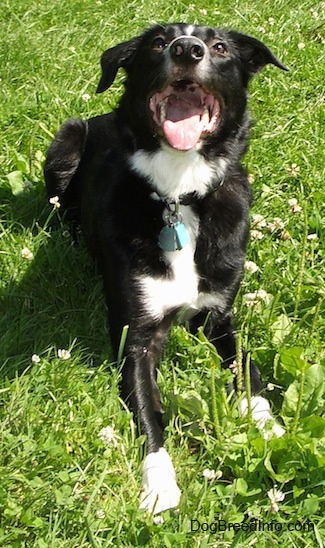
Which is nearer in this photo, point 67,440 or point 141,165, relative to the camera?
point 67,440

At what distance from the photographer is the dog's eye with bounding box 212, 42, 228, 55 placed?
3.05 m

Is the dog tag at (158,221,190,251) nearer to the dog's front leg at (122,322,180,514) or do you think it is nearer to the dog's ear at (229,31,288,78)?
the dog's front leg at (122,322,180,514)

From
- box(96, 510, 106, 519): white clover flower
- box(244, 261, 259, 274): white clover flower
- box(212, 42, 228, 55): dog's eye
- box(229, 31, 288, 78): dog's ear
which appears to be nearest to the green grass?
box(96, 510, 106, 519): white clover flower

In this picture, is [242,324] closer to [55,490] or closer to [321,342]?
[321,342]

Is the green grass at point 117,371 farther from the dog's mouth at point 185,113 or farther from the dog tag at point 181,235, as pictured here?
the dog's mouth at point 185,113

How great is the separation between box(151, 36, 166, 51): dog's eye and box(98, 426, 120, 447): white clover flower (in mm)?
1450

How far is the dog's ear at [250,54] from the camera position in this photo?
10.4 feet

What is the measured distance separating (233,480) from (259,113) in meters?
2.55

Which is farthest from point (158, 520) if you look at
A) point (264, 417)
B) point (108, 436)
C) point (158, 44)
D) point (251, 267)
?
point (158, 44)

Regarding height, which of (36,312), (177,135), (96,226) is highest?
(177,135)

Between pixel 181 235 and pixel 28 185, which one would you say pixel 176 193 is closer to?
pixel 181 235

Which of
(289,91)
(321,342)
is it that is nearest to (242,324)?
(321,342)

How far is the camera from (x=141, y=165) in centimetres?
309

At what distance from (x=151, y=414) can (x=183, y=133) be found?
1033 millimetres
